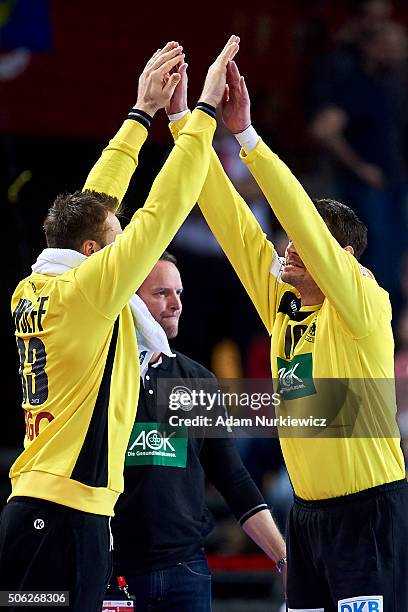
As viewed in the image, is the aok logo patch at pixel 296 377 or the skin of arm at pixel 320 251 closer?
the skin of arm at pixel 320 251

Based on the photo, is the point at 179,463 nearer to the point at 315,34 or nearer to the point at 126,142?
the point at 126,142

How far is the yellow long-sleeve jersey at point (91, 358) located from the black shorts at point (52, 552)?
5cm

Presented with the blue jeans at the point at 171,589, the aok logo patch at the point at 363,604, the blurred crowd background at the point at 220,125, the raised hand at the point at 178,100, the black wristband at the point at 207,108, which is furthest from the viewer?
the blurred crowd background at the point at 220,125

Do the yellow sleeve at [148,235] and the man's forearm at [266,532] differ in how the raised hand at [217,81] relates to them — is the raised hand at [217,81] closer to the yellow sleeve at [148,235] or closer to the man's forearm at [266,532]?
the yellow sleeve at [148,235]

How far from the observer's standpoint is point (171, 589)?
15.0 feet

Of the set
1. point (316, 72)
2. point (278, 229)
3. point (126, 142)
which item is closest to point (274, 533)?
point (126, 142)

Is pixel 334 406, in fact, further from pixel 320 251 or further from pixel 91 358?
pixel 91 358

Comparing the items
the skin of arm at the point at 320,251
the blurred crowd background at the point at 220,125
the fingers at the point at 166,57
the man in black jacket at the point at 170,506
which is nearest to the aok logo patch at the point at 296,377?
the skin of arm at the point at 320,251

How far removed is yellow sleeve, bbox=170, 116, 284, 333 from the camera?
4508 millimetres

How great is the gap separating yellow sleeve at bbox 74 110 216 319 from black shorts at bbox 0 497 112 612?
0.68m

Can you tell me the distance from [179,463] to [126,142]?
130cm

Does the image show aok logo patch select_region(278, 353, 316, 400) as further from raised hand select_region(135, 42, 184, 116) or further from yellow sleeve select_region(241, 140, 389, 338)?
raised hand select_region(135, 42, 184, 116)

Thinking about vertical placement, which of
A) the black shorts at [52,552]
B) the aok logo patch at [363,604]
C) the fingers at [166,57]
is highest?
the fingers at [166,57]

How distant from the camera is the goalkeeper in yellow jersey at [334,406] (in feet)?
13.2
